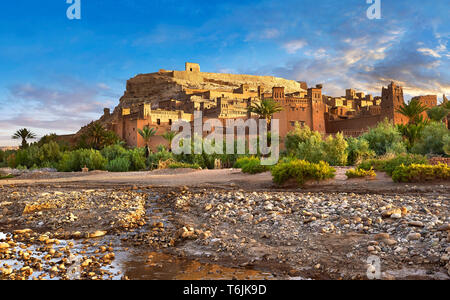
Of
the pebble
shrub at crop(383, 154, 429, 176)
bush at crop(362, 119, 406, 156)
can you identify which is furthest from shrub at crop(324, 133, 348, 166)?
the pebble

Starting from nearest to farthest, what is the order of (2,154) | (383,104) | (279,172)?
(279,172)
(383,104)
(2,154)

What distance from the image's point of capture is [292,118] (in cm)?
3978

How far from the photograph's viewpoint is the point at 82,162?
27.6 meters

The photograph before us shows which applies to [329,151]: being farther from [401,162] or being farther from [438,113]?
[438,113]

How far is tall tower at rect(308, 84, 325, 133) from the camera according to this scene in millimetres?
40531

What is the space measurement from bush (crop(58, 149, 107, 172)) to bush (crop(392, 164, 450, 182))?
21.5 metres

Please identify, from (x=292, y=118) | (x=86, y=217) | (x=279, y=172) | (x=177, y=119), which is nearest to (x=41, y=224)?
(x=86, y=217)

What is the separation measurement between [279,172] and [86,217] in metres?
7.61

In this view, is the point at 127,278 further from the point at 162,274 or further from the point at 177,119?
the point at 177,119

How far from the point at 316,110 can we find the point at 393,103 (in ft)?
26.9

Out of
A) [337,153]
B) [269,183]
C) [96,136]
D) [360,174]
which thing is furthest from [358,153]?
[96,136]

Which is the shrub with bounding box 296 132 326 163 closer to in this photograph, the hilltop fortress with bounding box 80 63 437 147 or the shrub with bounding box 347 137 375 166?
the shrub with bounding box 347 137 375 166

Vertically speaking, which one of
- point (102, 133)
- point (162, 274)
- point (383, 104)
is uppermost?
point (383, 104)

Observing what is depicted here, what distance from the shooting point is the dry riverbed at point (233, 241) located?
4.43 meters
